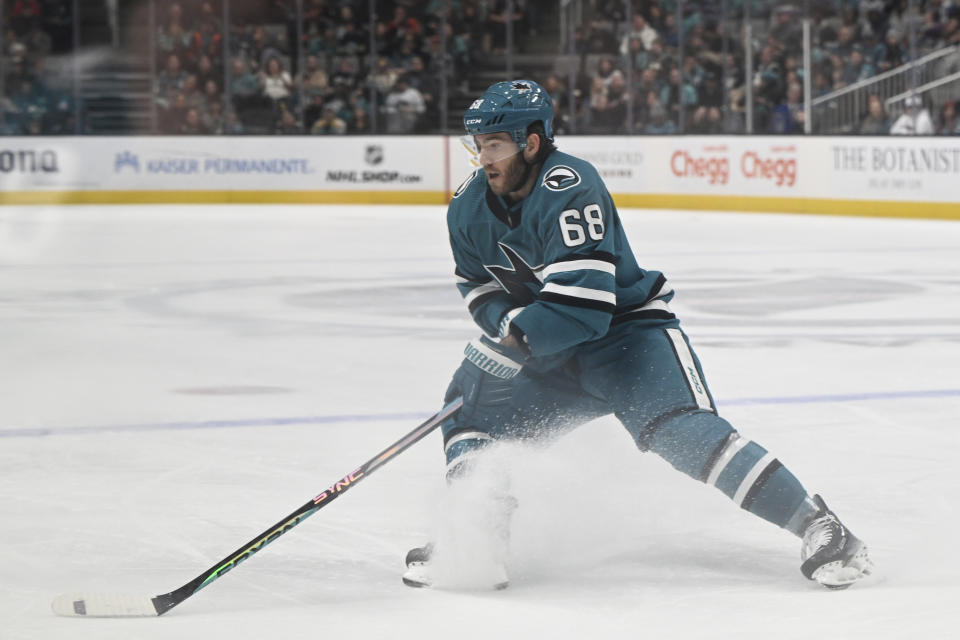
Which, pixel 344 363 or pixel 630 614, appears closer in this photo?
pixel 630 614

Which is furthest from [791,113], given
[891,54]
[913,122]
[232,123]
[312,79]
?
[232,123]

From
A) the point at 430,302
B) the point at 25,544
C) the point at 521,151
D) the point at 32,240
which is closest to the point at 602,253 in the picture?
the point at 521,151

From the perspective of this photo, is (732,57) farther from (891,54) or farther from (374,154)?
(374,154)

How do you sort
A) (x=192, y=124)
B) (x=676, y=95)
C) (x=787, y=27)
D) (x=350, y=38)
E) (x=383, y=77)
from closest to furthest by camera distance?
(x=787, y=27) < (x=676, y=95) < (x=192, y=124) < (x=383, y=77) < (x=350, y=38)

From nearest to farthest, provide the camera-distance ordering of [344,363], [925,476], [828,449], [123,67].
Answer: [925,476] < [828,449] < [344,363] < [123,67]

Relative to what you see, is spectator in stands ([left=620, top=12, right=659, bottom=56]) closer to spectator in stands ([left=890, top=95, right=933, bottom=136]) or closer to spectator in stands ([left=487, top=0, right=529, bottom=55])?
spectator in stands ([left=487, top=0, right=529, bottom=55])

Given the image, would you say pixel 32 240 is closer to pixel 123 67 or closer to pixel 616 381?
pixel 123 67

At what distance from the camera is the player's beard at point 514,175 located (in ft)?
9.64

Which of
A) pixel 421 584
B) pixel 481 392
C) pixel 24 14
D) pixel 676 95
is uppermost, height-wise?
pixel 24 14

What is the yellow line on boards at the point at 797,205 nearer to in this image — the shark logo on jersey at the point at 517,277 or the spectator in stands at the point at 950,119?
the spectator in stands at the point at 950,119

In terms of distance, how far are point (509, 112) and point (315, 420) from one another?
224 centimetres

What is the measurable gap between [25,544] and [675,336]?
1500 millimetres

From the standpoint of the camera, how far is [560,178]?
2.88 meters

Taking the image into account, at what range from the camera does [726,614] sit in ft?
8.91
